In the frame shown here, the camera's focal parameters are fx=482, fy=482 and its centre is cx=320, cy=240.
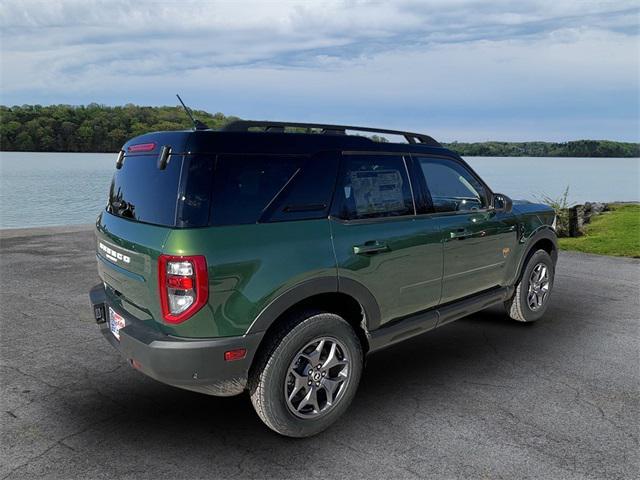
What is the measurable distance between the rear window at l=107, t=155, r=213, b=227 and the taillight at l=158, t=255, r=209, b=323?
0.21 meters

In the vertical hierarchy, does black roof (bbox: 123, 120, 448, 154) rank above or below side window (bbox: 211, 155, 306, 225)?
above

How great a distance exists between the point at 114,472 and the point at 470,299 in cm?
298

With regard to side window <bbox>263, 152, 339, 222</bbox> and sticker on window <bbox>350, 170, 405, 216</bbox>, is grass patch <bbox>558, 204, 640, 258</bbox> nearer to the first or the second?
sticker on window <bbox>350, 170, 405, 216</bbox>

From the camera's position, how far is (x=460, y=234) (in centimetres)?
395

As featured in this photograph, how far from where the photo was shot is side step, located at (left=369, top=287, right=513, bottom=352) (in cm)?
340

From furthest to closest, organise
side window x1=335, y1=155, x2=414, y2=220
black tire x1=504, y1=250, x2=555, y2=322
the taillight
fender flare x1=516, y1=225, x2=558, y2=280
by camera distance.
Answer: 1. black tire x1=504, y1=250, x2=555, y2=322
2. fender flare x1=516, y1=225, x2=558, y2=280
3. side window x1=335, y1=155, x2=414, y2=220
4. the taillight

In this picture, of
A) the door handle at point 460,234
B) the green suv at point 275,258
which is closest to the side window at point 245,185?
the green suv at point 275,258

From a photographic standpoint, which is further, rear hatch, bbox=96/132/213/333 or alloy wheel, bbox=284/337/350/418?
alloy wheel, bbox=284/337/350/418

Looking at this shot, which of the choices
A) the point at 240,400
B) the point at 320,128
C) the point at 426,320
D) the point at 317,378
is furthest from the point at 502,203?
the point at 240,400

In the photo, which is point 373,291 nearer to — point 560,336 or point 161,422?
point 161,422

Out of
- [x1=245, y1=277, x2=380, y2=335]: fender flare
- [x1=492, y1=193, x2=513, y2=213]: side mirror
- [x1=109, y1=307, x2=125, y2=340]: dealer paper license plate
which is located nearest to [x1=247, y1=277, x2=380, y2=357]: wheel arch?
[x1=245, y1=277, x2=380, y2=335]: fender flare

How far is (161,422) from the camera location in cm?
318

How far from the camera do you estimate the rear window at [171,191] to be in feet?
8.52

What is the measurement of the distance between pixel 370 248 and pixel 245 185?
960 mm
